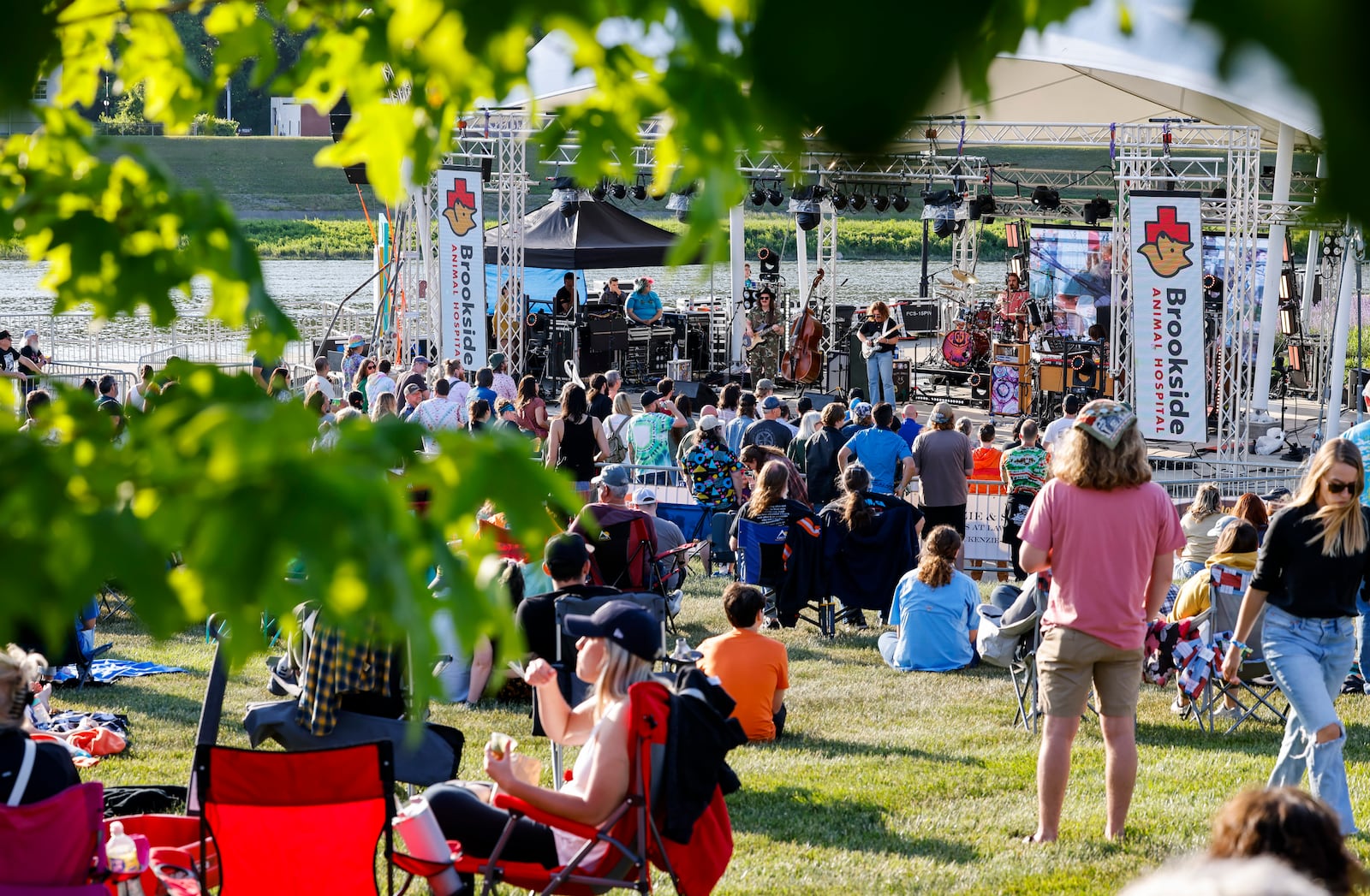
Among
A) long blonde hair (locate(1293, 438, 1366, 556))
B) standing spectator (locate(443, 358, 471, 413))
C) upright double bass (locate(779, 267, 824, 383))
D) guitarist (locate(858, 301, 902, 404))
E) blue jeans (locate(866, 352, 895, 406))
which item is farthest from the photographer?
upright double bass (locate(779, 267, 824, 383))

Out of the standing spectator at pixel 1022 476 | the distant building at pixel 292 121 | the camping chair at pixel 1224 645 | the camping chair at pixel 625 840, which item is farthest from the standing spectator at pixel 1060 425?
the distant building at pixel 292 121

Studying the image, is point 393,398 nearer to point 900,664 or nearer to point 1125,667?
point 900,664

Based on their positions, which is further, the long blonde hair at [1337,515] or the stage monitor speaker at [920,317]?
the stage monitor speaker at [920,317]

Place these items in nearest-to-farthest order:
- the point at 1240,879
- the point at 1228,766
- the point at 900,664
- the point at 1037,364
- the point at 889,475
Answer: the point at 1240,879
the point at 1228,766
the point at 900,664
the point at 889,475
the point at 1037,364

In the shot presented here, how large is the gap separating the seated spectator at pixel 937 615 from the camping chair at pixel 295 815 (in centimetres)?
438

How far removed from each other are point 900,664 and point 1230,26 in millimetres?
7423

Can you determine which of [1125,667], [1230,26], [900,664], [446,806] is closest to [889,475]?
[900,664]

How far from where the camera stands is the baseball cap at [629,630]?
13.5ft

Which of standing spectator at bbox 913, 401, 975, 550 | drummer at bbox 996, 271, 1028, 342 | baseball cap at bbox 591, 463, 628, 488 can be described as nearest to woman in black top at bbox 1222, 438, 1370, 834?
baseball cap at bbox 591, 463, 628, 488

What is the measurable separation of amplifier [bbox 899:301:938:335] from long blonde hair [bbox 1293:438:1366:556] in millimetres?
19896

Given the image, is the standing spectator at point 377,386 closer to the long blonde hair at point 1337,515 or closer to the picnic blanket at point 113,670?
the picnic blanket at point 113,670

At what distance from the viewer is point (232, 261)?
2041 mm

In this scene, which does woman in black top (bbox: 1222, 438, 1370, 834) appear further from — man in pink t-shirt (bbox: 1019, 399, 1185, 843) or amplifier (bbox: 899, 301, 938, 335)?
amplifier (bbox: 899, 301, 938, 335)

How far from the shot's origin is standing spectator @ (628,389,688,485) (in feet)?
37.1
